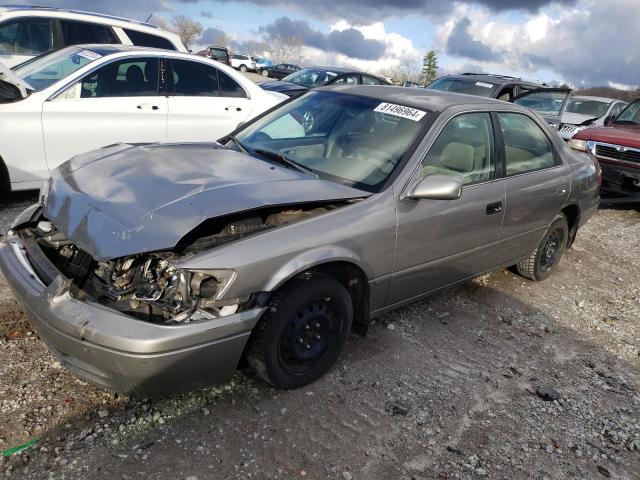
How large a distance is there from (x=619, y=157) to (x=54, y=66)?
7932 mm

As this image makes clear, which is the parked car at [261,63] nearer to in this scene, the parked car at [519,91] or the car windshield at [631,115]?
the parked car at [519,91]

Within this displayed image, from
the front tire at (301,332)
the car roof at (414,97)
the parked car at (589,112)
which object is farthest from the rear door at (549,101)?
the front tire at (301,332)

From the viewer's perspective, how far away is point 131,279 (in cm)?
262

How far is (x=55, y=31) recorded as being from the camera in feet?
25.7

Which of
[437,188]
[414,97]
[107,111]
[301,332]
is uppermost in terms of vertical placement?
[414,97]

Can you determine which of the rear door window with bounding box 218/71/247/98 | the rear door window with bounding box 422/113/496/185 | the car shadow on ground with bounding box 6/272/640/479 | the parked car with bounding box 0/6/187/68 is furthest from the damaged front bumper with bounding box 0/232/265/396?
the parked car with bounding box 0/6/187/68

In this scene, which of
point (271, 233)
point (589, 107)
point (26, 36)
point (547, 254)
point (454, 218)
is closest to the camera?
point (271, 233)

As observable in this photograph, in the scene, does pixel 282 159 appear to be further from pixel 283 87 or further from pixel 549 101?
pixel 283 87

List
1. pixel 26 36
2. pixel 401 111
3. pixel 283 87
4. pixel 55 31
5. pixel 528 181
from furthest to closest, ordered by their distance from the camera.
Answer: pixel 283 87, pixel 55 31, pixel 26 36, pixel 528 181, pixel 401 111

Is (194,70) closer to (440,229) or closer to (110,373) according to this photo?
(440,229)

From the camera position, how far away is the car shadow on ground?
2457 mm

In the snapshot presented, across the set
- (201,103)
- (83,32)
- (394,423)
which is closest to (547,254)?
(394,423)

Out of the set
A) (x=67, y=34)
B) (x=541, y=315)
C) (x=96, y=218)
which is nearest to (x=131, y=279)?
(x=96, y=218)

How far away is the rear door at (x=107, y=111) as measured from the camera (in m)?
5.40
